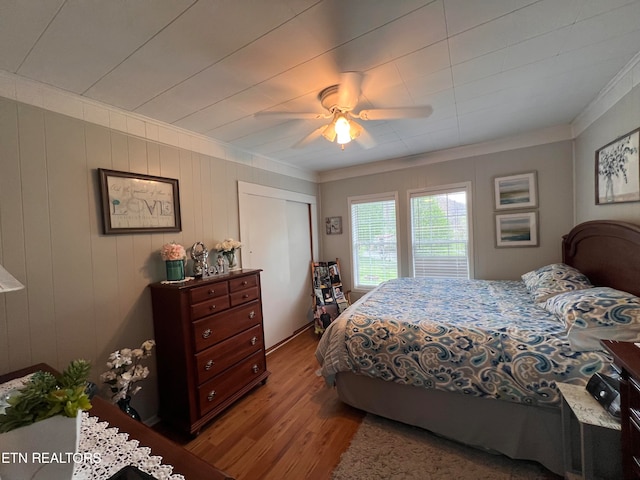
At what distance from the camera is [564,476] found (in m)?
1.40

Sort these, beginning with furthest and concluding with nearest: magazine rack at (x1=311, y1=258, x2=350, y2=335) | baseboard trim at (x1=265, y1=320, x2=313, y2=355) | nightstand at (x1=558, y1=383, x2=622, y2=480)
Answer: magazine rack at (x1=311, y1=258, x2=350, y2=335) → baseboard trim at (x1=265, y1=320, x2=313, y2=355) → nightstand at (x1=558, y1=383, x2=622, y2=480)

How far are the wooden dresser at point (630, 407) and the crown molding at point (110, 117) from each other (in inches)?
122

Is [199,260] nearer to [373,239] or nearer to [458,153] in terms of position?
[373,239]

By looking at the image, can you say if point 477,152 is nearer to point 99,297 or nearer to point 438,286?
point 438,286

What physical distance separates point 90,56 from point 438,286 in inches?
133

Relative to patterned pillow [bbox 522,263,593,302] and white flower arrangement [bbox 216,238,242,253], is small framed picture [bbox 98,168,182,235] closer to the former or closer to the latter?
white flower arrangement [bbox 216,238,242,253]

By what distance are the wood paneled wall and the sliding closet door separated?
914 mm

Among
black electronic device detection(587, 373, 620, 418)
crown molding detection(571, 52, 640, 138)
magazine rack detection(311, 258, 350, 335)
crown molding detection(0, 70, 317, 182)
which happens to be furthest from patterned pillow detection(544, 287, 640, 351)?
crown molding detection(0, 70, 317, 182)

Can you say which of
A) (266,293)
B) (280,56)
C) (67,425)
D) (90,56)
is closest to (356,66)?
(280,56)

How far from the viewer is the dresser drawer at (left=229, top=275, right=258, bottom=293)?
2238mm

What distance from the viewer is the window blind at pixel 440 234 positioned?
3354 mm

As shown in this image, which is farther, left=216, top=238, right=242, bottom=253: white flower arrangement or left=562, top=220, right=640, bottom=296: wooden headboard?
left=216, top=238, right=242, bottom=253: white flower arrangement

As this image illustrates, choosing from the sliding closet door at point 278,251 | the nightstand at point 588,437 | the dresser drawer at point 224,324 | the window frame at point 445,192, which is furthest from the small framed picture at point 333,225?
the nightstand at point 588,437

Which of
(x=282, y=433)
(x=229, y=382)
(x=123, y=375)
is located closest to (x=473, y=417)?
(x=282, y=433)
